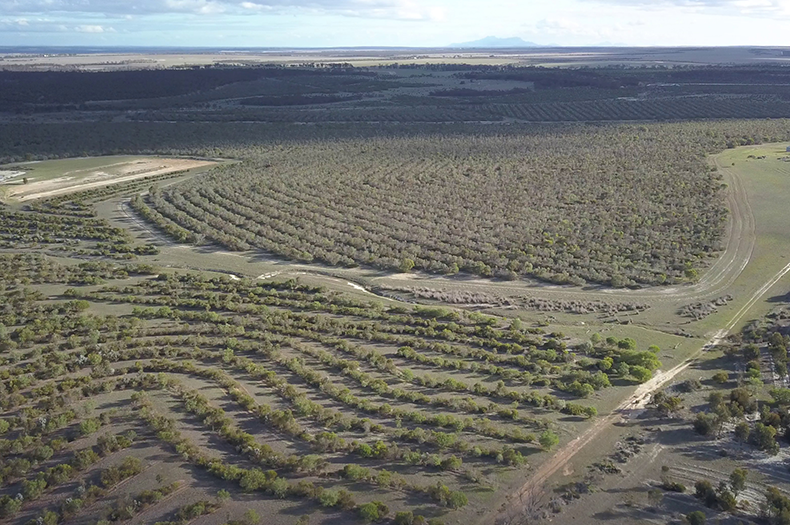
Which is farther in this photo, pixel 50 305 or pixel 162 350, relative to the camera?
Answer: pixel 50 305

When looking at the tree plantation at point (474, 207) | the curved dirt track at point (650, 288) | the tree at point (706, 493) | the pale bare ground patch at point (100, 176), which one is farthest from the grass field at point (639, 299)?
the pale bare ground patch at point (100, 176)

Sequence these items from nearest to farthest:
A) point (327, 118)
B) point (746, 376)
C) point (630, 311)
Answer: point (746, 376), point (630, 311), point (327, 118)

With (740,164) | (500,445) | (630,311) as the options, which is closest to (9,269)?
(500,445)

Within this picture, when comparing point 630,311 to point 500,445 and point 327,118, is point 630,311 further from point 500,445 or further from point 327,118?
point 327,118

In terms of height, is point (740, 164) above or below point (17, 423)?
above

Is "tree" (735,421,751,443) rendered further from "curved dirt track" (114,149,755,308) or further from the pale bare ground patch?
the pale bare ground patch

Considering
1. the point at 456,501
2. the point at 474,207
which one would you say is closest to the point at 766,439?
the point at 456,501
